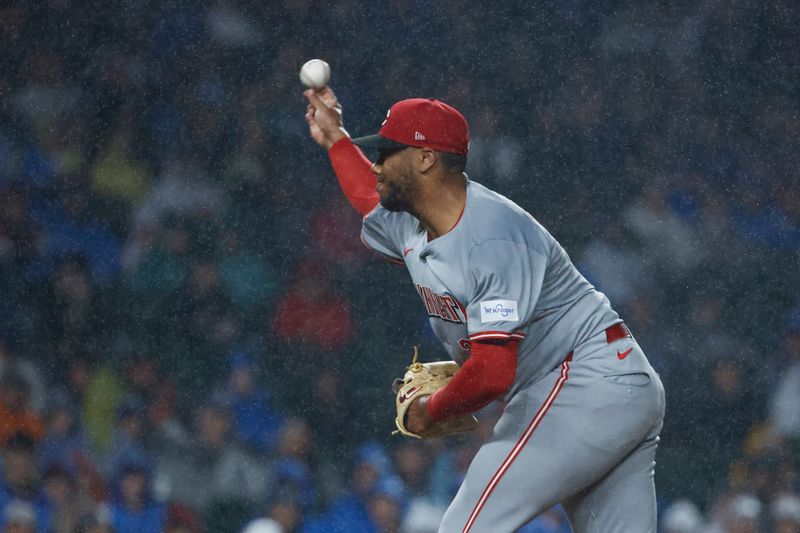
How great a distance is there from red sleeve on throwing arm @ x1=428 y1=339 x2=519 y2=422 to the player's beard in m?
0.41

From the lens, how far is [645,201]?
519 cm

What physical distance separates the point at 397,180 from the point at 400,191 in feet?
0.10

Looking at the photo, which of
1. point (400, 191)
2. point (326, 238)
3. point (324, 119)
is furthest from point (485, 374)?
point (326, 238)

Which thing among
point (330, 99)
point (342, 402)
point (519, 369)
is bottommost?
point (342, 402)

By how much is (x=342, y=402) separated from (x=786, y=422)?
2.10 meters

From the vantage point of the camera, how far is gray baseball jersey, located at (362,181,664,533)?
7.61 ft

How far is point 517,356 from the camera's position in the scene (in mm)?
2398

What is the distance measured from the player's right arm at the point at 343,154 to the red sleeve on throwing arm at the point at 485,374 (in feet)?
2.58

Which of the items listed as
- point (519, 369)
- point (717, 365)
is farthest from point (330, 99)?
point (717, 365)

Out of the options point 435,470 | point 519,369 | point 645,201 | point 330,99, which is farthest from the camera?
point 645,201

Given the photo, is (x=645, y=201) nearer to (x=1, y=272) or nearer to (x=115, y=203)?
(x=115, y=203)

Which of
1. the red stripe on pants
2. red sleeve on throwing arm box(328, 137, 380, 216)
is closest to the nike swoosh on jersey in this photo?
the red stripe on pants

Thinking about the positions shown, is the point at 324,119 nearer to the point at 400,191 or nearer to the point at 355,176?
the point at 355,176

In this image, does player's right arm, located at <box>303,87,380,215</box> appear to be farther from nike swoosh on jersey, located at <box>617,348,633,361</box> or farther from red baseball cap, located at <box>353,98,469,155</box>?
nike swoosh on jersey, located at <box>617,348,633,361</box>
